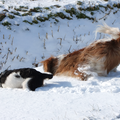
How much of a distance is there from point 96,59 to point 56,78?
31.0 inches

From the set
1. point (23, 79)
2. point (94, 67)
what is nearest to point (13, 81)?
point (23, 79)

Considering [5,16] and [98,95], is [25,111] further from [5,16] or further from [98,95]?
[5,16]

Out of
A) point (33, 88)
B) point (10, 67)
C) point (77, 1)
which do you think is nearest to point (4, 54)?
point (10, 67)

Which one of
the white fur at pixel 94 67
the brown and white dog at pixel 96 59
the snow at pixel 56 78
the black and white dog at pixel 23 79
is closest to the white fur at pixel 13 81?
the black and white dog at pixel 23 79

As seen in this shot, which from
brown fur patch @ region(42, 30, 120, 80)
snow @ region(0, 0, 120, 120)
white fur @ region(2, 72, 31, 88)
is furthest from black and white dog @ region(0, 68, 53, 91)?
brown fur patch @ region(42, 30, 120, 80)

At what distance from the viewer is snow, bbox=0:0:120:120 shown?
146 centimetres

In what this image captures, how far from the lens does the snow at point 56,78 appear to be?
146 cm

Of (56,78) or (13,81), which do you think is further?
(56,78)

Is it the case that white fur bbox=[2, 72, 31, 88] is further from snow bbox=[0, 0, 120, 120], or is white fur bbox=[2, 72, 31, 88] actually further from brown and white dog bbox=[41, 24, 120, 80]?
brown and white dog bbox=[41, 24, 120, 80]

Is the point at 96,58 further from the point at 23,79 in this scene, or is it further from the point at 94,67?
the point at 23,79

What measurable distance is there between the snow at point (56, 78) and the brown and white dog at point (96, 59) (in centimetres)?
13

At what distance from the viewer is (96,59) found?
2516 millimetres

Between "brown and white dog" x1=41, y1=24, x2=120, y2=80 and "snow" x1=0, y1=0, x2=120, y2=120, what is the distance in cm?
13

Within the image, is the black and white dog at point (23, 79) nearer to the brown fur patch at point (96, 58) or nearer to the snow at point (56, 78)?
the snow at point (56, 78)
